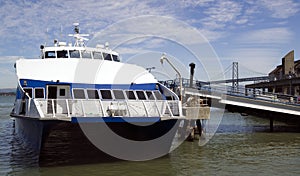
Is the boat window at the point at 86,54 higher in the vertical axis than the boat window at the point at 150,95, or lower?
higher

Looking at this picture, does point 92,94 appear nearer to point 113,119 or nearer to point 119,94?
point 119,94

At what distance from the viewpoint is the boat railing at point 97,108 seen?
12.8m

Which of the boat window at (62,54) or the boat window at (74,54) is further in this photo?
the boat window at (62,54)

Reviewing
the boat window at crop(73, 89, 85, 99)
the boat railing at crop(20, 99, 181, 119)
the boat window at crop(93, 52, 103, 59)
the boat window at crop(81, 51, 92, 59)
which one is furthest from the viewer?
the boat window at crop(93, 52, 103, 59)

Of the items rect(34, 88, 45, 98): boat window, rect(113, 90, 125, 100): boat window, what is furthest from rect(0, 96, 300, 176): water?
rect(34, 88, 45, 98): boat window

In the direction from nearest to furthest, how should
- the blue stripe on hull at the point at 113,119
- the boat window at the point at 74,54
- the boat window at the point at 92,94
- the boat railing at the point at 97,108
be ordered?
the blue stripe on hull at the point at 113,119 < the boat railing at the point at 97,108 < the boat window at the point at 92,94 < the boat window at the point at 74,54

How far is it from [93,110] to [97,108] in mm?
181

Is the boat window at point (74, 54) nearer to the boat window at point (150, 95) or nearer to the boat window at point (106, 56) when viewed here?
the boat window at point (106, 56)

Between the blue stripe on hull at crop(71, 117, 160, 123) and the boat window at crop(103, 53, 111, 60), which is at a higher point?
the boat window at crop(103, 53, 111, 60)

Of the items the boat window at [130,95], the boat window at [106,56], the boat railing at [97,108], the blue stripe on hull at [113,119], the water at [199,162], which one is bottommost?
the water at [199,162]

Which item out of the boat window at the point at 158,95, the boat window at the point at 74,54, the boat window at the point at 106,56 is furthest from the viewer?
the boat window at the point at 106,56

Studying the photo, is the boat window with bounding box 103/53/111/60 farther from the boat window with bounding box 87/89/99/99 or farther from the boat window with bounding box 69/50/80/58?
the boat window with bounding box 87/89/99/99

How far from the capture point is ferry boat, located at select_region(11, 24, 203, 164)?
41.3ft

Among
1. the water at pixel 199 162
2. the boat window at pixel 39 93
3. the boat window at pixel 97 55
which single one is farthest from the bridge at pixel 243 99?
the boat window at pixel 39 93
